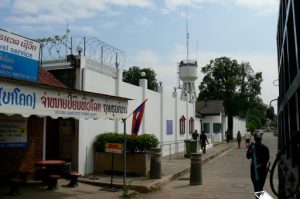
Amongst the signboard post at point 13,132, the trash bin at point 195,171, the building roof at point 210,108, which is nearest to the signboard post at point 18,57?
the signboard post at point 13,132

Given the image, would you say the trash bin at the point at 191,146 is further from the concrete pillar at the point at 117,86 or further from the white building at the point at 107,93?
the concrete pillar at the point at 117,86

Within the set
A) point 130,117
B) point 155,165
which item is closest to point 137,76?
point 130,117

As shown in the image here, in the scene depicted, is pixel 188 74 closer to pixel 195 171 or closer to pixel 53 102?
pixel 195 171

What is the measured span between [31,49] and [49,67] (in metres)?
3.97

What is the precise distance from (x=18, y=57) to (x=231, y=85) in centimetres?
5809

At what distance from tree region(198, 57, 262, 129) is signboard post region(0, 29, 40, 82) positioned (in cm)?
5559

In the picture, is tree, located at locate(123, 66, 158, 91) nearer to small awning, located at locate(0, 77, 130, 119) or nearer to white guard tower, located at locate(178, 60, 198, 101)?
white guard tower, located at locate(178, 60, 198, 101)

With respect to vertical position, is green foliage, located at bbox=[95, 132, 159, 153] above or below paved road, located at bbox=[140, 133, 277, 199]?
above

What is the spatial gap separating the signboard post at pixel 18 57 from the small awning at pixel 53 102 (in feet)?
6.03

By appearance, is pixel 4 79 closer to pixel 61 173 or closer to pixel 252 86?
pixel 61 173

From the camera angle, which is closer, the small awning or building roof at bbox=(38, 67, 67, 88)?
the small awning

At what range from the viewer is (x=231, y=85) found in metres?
67.4

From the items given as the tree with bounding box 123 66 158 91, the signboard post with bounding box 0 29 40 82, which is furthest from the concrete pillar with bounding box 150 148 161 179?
the tree with bounding box 123 66 158 91

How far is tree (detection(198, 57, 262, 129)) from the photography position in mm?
66188
